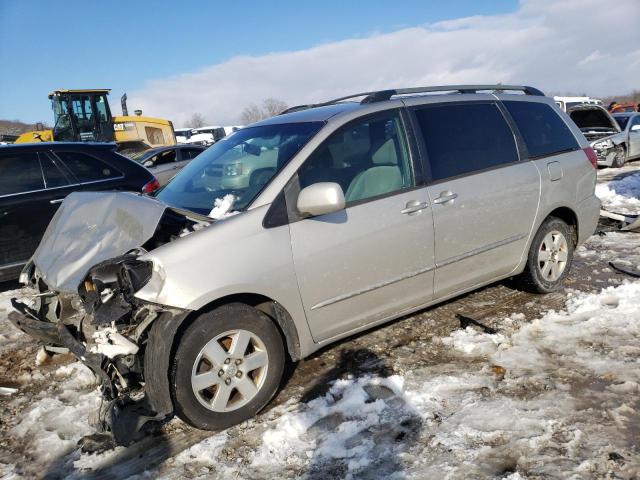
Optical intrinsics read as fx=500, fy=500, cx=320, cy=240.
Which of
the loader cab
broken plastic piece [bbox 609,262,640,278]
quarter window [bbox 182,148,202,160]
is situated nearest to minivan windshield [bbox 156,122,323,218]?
broken plastic piece [bbox 609,262,640,278]

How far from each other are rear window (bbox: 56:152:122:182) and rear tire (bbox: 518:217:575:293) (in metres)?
4.82

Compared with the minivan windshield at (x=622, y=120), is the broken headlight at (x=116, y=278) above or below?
below

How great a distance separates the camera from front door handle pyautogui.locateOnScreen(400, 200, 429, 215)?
343cm

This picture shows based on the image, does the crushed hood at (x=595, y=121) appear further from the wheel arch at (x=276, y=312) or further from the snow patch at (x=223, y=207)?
the wheel arch at (x=276, y=312)

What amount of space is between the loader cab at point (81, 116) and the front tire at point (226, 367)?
52.4ft

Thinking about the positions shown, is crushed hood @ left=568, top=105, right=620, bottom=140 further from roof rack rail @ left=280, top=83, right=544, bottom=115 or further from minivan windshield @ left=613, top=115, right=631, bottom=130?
roof rack rail @ left=280, top=83, right=544, bottom=115

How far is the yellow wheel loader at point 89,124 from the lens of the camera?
1667 cm

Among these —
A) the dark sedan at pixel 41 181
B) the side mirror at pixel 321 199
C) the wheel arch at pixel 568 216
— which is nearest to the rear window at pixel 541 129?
the wheel arch at pixel 568 216

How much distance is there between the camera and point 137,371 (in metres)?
2.77

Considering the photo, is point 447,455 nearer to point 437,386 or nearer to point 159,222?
point 437,386

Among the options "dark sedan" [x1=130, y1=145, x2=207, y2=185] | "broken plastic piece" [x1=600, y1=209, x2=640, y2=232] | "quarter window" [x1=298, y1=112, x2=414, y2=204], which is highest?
"dark sedan" [x1=130, y1=145, x2=207, y2=185]

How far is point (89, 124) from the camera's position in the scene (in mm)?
17125

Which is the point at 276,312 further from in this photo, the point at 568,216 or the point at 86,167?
the point at 86,167

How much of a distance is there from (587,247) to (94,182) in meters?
6.04
